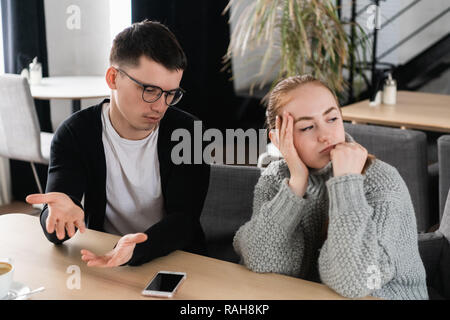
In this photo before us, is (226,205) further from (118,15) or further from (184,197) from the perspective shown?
(118,15)

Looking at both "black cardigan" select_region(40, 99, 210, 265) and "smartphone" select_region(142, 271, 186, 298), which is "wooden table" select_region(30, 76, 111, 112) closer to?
"black cardigan" select_region(40, 99, 210, 265)

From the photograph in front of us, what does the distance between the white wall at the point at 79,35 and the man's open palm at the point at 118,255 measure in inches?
118

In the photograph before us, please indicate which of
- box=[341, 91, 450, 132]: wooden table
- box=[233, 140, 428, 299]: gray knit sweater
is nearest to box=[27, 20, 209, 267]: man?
box=[233, 140, 428, 299]: gray knit sweater

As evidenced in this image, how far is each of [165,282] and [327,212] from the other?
44 cm

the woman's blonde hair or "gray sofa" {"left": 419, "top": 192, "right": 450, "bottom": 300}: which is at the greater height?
the woman's blonde hair

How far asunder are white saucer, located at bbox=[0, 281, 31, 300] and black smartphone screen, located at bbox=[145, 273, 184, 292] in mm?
254

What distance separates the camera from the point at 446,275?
167 cm

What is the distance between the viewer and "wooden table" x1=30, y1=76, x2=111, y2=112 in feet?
11.3

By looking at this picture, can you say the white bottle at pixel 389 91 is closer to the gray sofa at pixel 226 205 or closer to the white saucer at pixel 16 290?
the gray sofa at pixel 226 205

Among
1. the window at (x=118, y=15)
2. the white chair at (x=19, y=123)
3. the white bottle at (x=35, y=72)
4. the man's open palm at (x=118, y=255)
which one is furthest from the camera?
the window at (x=118, y=15)

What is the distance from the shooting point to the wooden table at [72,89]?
3441mm

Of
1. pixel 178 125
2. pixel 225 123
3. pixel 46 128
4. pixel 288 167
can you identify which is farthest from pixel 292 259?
pixel 225 123

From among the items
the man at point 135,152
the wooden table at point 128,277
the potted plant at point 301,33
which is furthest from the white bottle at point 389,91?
the wooden table at point 128,277
